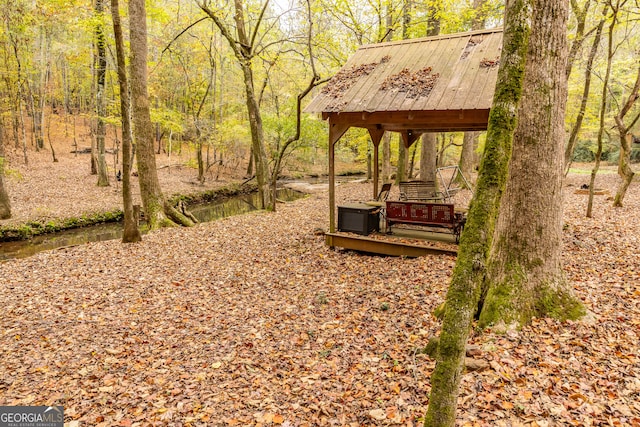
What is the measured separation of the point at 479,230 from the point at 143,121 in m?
10.4

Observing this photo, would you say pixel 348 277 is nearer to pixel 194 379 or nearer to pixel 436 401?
pixel 194 379

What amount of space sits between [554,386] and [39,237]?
45.2ft

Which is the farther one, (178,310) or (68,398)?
(178,310)

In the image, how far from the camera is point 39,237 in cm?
1117

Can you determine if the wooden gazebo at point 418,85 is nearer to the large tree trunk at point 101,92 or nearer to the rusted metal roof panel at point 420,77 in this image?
the rusted metal roof panel at point 420,77

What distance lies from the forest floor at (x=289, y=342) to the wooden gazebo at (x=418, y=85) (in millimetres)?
2828

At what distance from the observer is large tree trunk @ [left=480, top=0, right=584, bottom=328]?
3.82m

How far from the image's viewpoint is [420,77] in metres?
7.18

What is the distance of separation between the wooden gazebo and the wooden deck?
0.64 metres

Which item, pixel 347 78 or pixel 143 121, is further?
pixel 143 121

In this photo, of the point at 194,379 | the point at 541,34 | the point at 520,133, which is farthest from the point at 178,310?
the point at 541,34

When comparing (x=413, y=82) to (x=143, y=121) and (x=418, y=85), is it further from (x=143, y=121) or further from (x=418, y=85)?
(x=143, y=121)

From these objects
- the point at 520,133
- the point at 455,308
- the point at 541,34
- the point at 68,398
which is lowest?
the point at 68,398

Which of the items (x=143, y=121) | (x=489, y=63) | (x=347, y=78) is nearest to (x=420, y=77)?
(x=489, y=63)
